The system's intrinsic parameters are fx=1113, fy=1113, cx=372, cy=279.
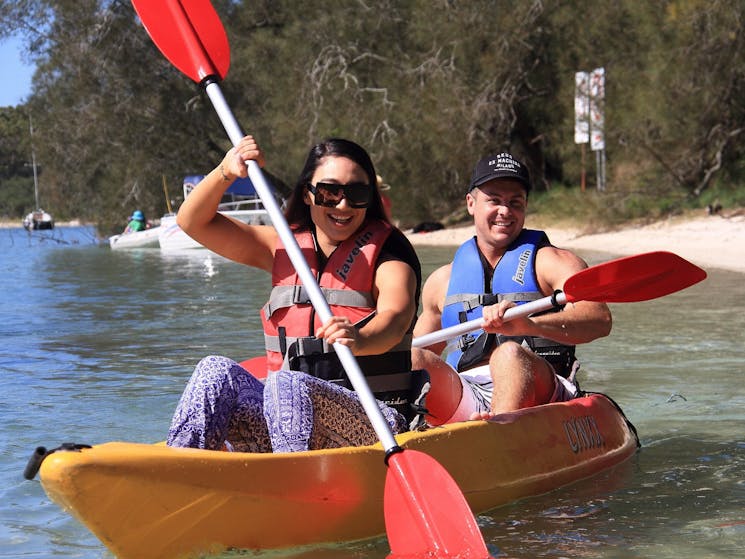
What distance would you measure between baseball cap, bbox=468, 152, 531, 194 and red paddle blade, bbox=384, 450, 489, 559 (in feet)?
4.03

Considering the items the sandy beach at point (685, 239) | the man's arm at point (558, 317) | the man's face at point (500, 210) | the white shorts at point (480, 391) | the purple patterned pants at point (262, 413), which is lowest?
the sandy beach at point (685, 239)

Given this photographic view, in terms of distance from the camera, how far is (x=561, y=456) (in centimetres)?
368

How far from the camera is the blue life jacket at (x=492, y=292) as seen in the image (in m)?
3.79

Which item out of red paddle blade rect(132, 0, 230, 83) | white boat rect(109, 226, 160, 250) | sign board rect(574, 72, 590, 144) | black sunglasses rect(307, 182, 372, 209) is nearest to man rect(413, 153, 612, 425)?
black sunglasses rect(307, 182, 372, 209)

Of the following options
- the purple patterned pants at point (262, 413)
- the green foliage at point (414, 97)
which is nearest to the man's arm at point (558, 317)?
the purple patterned pants at point (262, 413)

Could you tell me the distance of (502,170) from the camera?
148 inches

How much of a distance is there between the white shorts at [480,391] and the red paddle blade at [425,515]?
67cm

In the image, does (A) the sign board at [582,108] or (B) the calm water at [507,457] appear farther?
(A) the sign board at [582,108]

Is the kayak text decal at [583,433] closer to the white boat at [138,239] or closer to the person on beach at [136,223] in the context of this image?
the white boat at [138,239]

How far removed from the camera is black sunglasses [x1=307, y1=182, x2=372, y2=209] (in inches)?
120

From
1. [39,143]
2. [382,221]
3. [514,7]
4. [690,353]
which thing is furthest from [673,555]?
[39,143]

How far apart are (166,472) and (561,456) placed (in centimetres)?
158

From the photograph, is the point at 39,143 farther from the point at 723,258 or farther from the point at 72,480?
the point at 72,480

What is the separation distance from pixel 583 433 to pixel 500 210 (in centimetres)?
82
